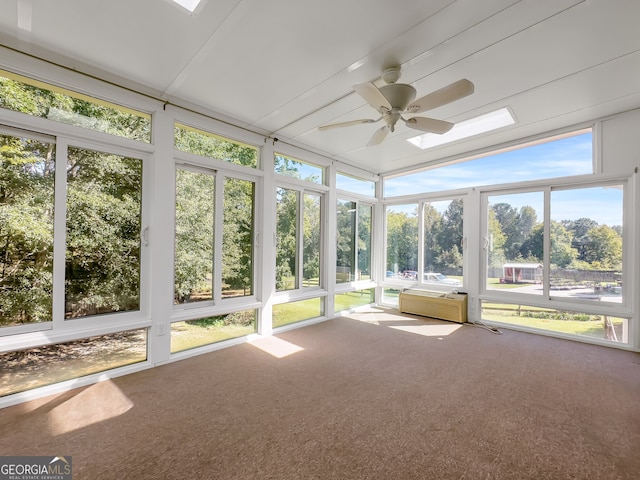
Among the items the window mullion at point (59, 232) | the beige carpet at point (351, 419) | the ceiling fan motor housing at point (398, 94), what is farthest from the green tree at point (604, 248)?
the window mullion at point (59, 232)

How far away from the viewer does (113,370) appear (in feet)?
8.86

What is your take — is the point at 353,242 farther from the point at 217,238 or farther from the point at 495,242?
the point at 217,238

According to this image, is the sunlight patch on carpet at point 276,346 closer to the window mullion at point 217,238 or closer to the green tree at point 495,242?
the window mullion at point 217,238

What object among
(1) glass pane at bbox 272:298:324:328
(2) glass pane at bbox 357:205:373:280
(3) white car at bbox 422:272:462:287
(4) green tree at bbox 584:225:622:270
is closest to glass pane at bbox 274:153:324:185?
(2) glass pane at bbox 357:205:373:280

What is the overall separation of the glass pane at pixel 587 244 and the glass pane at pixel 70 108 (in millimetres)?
5313

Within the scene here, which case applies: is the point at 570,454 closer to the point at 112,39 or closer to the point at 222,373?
the point at 222,373

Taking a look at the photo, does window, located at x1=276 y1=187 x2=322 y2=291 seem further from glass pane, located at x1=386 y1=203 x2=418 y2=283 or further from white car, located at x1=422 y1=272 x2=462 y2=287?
white car, located at x1=422 y1=272 x2=462 y2=287

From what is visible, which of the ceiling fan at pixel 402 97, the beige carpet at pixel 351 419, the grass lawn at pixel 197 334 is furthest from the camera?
the grass lawn at pixel 197 334

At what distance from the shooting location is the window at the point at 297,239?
169 inches

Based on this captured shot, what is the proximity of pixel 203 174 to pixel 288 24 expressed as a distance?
2.01 metres

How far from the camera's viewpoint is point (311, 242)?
4.81 meters

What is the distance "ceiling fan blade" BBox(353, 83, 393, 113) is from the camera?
221 cm

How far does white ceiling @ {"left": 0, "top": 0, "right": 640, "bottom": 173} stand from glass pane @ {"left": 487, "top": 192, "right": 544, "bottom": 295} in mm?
1420

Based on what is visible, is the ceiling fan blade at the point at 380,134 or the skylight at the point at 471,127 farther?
the skylight at the point at 471,127
